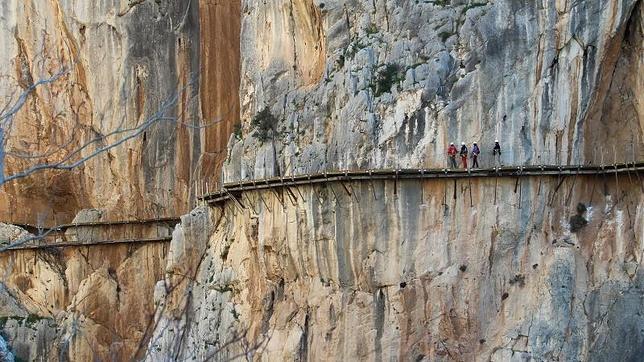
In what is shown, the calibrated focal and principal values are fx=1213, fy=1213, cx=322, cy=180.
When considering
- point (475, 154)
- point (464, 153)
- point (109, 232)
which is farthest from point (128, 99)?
point (475, 154)

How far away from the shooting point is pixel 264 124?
3978cm

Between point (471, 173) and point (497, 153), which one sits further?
point (497, 153)

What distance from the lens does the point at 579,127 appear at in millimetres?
35469

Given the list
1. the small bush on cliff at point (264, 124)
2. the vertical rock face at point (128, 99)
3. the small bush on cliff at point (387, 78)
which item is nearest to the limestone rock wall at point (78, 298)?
the vertical rock face at point (128, 99)

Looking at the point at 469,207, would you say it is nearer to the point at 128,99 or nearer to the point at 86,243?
the point at 128,99

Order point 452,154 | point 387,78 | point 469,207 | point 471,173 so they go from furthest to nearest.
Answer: point 387,78
point 469,207
point 452,154
point 471,173

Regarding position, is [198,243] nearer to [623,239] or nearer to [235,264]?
Answer: [235,264]

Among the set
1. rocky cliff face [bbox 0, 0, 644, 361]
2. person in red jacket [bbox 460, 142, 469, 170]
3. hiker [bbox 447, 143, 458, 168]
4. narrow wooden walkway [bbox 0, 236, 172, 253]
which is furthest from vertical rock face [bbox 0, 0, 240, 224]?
person in red jacket [bbox 460, 142, 469, 170]

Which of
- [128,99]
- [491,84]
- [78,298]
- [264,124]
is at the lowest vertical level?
[78,298]

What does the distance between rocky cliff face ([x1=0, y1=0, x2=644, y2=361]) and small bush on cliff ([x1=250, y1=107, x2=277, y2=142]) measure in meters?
0.80

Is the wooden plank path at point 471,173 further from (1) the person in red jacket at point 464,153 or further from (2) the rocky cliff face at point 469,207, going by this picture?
(1) the person in red jacket at point 464,153

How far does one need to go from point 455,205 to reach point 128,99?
1985cm

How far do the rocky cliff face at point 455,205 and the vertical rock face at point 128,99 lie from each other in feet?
36.8

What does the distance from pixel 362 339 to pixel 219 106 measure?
16.9 metres
